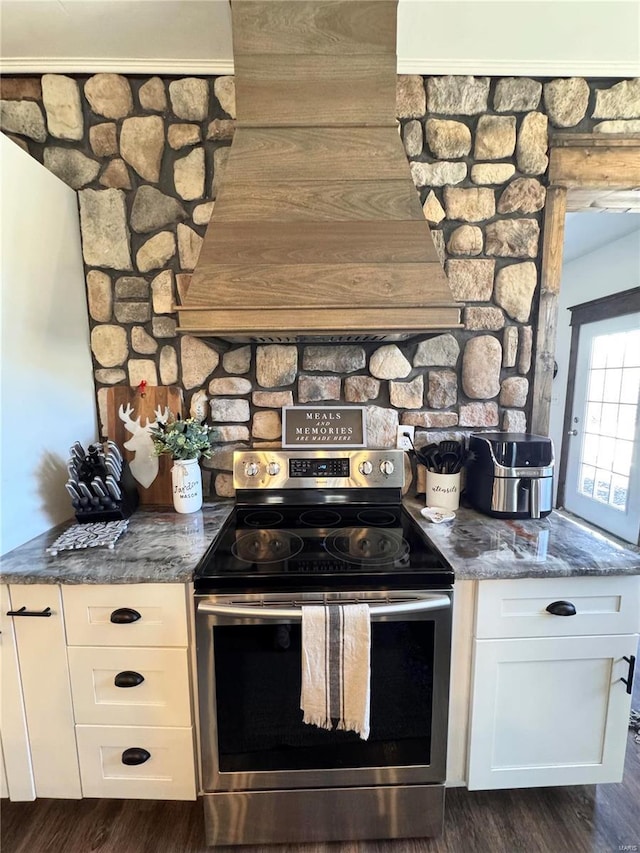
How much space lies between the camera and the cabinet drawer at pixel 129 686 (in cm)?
117

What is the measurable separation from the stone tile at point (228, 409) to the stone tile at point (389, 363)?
0.61 metres

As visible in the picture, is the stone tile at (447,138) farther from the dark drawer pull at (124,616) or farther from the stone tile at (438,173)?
the dark drawer pull at (124,616)

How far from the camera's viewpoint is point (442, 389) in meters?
1.74

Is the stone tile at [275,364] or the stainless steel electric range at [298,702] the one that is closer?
the stainless steel electric range at [298,702]

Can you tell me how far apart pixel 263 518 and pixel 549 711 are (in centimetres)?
118

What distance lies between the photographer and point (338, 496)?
166 cm

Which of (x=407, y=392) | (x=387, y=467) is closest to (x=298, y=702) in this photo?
(x=387, y=467)

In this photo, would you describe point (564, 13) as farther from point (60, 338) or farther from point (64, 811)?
point (64, 811)

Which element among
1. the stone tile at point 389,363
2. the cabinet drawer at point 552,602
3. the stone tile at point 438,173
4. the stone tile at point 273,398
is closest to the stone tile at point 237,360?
the stone tile at point 273,398

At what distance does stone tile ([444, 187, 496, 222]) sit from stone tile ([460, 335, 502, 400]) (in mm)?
A: 528

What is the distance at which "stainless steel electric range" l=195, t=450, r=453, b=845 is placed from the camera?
1.09 meters

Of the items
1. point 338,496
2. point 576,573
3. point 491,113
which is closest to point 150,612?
point 338,496

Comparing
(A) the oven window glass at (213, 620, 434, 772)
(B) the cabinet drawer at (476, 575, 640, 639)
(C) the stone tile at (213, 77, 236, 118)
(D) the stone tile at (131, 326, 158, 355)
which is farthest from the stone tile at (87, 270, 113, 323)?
(B) the cabinet drawer at (476, 575, 640, 639)

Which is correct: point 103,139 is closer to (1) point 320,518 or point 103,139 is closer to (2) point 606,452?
(1) point 320,518
